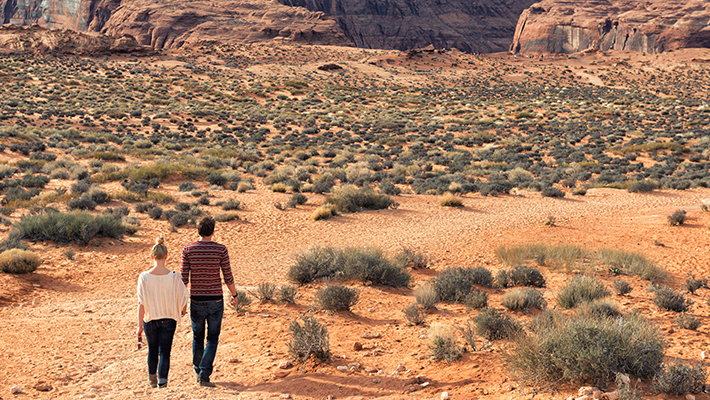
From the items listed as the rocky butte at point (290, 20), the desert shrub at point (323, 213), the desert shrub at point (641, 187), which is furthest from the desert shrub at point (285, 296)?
the rocky butte at point (290, 20)

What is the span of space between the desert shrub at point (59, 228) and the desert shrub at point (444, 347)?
35.5 feet

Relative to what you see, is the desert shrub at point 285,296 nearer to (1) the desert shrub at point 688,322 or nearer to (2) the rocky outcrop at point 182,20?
(1) the desert shrub at point 688,322

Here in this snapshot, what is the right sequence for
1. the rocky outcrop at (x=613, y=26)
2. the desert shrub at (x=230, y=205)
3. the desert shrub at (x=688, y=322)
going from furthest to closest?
the rocky outcrop at (x=613, y=26) < the desert shrub at (x=230, y=205) < the desert shrub at (x=688, y=322)

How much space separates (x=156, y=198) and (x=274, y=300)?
11.1 m

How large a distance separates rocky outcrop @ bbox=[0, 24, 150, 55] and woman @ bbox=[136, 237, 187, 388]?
284 feet

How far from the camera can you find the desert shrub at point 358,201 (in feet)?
58.5

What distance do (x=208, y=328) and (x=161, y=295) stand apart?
0.71 metres

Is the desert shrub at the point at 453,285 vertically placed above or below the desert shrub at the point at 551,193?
above

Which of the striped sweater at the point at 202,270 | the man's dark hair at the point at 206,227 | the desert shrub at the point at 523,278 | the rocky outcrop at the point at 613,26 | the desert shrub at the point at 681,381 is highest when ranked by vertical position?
the rocky outcrop at the point at 613,26

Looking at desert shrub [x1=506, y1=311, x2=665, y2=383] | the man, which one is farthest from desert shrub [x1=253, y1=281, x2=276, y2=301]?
desert shrub [x1=506, y1=311, x2=665, y2=383]

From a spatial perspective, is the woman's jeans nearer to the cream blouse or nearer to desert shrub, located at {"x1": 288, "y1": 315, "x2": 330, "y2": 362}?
the cream blouse

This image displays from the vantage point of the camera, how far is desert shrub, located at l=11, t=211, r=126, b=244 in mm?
13102

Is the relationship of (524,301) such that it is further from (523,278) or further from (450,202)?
(450,202)

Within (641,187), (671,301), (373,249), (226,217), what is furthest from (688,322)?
(641,187)
